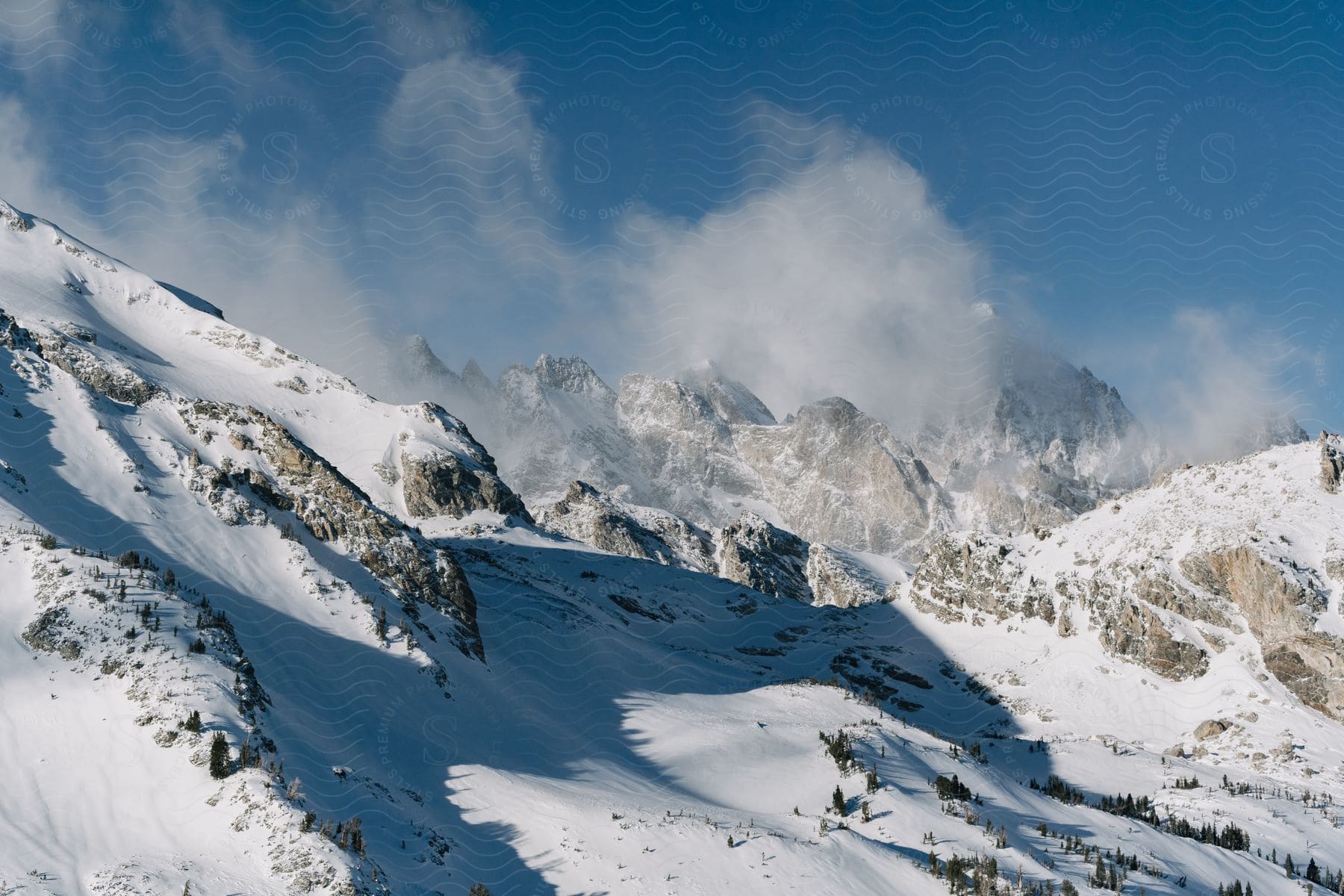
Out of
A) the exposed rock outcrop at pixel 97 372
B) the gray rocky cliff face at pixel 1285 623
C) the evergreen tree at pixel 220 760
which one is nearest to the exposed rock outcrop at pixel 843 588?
the gray rocky cliff face at pixel 1285 623

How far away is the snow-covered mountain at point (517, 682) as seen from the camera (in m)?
31.0

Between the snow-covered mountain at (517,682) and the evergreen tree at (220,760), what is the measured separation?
0.15m

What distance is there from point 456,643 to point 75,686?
102 ft

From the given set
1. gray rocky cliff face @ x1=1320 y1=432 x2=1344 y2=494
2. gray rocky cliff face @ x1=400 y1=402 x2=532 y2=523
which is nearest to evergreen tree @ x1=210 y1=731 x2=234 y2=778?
gray rocky cliff face @ x1=400 y1=402 x2=532 y2=523

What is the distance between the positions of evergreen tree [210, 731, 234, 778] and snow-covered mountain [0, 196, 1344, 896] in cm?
15

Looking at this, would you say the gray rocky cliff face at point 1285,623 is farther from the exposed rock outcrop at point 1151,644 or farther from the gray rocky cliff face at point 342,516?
the gray rocky cliff face at point 342,516

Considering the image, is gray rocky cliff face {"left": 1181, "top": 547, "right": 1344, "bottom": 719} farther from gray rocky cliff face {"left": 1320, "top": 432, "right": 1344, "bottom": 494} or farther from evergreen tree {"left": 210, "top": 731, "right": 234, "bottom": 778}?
evergreen tree {"left": 210, "top": 731, "right": 234, "bottom": 778}

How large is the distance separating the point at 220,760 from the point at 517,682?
35.6 metres

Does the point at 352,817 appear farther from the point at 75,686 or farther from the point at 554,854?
the point at 75,686

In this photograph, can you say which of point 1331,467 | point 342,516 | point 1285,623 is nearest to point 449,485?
point 342,516

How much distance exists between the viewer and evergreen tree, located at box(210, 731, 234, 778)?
28.9 m

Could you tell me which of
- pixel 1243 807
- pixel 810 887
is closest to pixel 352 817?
pixel 810 887

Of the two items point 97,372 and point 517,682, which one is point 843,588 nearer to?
point 517,682

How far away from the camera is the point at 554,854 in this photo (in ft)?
115
